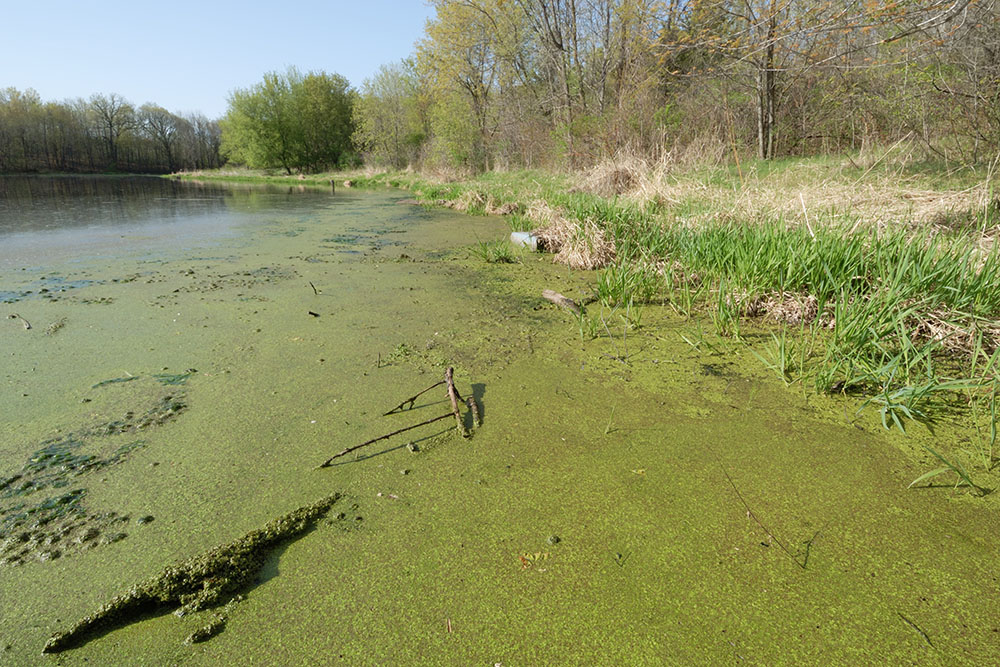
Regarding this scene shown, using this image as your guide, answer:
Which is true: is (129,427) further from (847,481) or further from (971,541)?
(971,541)

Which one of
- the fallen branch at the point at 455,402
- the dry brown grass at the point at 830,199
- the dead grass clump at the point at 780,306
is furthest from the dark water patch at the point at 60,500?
the dry brown grass at the point at 830,199

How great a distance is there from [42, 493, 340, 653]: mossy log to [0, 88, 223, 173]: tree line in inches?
1947

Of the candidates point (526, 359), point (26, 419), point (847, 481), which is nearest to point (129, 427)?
point (26, 419)

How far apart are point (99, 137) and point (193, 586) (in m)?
53.9

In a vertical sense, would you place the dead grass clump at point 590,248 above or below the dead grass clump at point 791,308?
above

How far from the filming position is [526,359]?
6.63ft

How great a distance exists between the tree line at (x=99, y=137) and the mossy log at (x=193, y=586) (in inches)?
1947

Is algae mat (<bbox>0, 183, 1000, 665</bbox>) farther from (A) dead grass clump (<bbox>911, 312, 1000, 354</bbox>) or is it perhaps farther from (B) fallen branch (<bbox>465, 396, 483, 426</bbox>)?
(A) dead grass clump (<bbox>911, 312, 1000, 354</bbox>)

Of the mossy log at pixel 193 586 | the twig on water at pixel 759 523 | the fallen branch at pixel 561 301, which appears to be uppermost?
the fallen branch at pixel 561 301

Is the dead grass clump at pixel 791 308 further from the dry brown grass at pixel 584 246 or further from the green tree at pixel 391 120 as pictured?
the green tree at pixel 391 120

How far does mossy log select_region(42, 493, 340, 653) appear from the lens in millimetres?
826

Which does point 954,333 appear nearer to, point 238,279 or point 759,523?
point 759,523

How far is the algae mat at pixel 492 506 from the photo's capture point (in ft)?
2.69

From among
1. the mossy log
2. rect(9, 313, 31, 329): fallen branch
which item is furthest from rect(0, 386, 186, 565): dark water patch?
rect(9, 313, 31, 329): fallen branch
